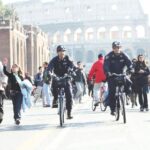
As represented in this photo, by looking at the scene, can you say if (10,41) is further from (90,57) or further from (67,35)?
(67,35)

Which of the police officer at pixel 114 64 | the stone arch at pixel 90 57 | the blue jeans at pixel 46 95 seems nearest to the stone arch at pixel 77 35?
the stone arch at pixel 90 57

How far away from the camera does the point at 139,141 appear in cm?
1151

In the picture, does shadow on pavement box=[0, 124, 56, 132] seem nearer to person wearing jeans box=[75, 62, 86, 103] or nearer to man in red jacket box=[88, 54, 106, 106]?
man in red jacket box=[88, 54, 106, 106]

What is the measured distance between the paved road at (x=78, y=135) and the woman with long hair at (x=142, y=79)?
12.6 ft

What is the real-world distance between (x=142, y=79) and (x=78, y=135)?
8.16m

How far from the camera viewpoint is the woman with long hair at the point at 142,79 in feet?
67.4

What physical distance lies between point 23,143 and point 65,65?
13.0 feet

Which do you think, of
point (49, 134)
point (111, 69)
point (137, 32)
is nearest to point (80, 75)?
point (111, 69)

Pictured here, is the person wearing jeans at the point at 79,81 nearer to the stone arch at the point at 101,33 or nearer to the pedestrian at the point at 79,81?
the pedestrian at the point at 79,81

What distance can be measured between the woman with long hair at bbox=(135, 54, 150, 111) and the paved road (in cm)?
385

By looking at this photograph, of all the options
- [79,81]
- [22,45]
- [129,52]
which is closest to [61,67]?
[79,81]

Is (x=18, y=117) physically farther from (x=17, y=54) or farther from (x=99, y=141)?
(x=17, y=54)

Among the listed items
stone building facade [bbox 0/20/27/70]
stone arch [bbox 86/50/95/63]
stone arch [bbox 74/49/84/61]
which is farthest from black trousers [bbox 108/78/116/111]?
stone arch [bbox 74/49/84/61]

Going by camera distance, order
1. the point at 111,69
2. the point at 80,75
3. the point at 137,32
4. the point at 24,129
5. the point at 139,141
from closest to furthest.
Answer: the point at 139,141 → the point at 24,129 → the point at 111,69 → the point at 80,75 → the point at 137,32
